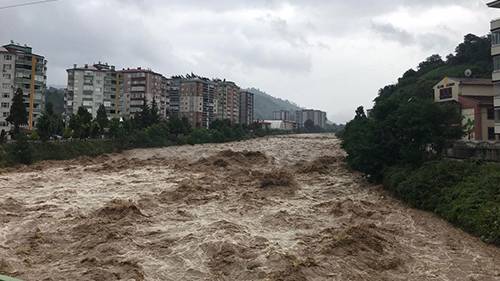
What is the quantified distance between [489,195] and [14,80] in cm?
5264

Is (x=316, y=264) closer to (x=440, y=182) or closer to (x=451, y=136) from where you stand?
(x=440, y=182)

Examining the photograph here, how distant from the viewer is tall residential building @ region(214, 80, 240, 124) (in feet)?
327

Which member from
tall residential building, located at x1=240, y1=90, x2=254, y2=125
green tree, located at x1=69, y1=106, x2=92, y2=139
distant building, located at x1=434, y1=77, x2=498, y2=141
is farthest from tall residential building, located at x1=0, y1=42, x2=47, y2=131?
tall residential building, located at x1=240, y1=90, x2=254, y2=125

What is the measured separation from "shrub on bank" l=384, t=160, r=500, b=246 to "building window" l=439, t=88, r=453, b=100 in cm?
1640

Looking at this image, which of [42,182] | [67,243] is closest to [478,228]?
[67,243]

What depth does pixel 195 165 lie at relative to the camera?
118ft

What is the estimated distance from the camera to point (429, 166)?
2188 centimetres

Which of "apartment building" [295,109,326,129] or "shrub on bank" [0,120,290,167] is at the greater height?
"apartment building" [295,109,326,129]

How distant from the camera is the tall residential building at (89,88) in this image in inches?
2685

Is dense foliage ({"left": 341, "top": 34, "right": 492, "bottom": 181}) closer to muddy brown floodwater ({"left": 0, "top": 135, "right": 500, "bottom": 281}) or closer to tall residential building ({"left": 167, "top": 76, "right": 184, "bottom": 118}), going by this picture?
muddy brown floodwater ({"left": 0, "top": 135, "right": 500, "bottom": 281})

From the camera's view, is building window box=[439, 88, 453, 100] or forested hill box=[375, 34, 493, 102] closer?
building window box=[439, 88, 453, 100]

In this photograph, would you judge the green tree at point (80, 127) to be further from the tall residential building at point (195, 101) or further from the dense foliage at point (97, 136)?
the tall residential building at point (195, 101)

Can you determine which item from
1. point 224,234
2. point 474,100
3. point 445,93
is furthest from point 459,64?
point 224,234

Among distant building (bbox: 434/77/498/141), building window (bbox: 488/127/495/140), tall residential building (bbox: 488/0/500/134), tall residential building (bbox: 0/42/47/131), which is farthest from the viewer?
tall residential building (bbox: 0/42/47/131)
